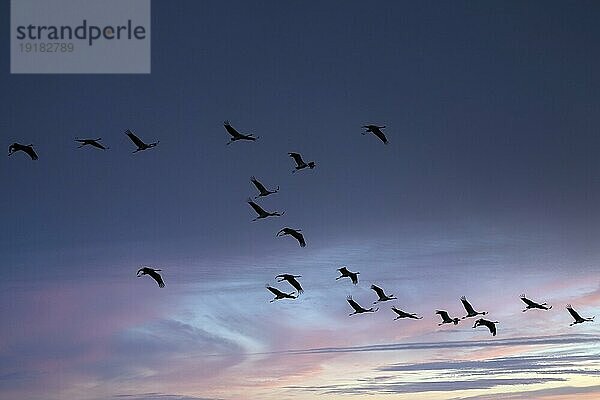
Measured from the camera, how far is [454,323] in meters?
34.8

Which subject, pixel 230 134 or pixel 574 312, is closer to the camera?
pixel 230 134

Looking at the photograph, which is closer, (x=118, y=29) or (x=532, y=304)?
(x=118, y=29)

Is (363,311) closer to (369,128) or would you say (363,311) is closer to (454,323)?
(454,323)

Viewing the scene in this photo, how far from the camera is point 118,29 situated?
29781mm

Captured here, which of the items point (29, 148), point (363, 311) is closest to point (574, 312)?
point (363, 311)

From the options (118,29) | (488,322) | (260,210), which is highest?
(118,29)

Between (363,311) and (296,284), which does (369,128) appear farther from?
(363,311)

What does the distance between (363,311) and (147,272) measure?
742 centimetres

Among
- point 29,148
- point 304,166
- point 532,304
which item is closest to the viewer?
point 29,148

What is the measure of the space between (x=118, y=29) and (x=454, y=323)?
13.5 m

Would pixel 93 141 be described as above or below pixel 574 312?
above

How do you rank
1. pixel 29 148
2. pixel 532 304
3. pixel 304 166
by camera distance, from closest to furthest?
pixel 29 148 → pixel 304 166 → pixel 532 304

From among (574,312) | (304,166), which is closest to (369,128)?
(304,166)

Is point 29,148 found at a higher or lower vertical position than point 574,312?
higher
